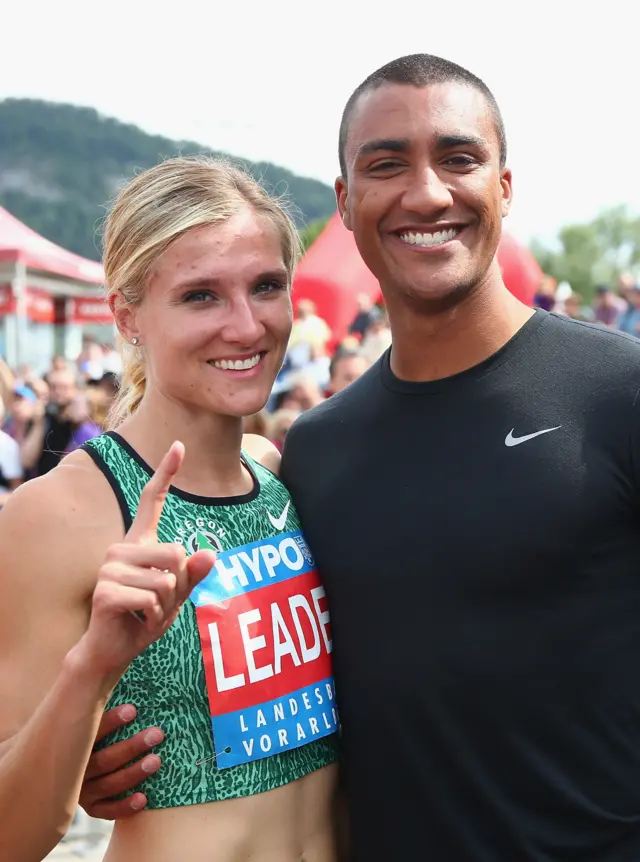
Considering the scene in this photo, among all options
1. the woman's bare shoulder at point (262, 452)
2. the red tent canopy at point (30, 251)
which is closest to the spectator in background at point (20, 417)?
the red tent canopy at point (30, 251)

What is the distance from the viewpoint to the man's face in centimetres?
225

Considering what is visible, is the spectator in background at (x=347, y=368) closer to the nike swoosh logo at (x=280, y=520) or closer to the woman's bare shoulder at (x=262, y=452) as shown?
the woman's bare shoulder at (x=262, y=452)

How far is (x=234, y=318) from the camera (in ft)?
7.39

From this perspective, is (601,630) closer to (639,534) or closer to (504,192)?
(639,534)

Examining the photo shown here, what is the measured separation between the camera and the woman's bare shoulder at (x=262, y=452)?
8.90 feet

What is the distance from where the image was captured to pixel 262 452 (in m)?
2.78

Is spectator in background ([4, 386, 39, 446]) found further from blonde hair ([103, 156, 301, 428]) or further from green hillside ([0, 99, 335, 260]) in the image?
green hillside ([0, 99, 335, 260])

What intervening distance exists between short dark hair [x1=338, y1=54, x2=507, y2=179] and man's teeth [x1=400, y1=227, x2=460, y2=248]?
25 centimetres

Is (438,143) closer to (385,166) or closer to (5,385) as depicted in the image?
(385,166)

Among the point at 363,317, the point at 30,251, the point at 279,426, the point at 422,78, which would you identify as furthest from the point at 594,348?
the point at 363,317

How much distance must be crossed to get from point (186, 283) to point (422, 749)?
3.70ft

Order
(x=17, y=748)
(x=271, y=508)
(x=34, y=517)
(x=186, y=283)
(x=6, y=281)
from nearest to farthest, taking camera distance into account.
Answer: (x=17, y=748) → (x=34, y=517) → (x=186, y=283) → (x=271, y=508) → (x=6, y=281)

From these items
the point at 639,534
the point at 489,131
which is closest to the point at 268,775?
the point at 639,534

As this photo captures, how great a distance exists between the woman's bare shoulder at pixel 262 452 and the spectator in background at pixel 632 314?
28.0 ft
